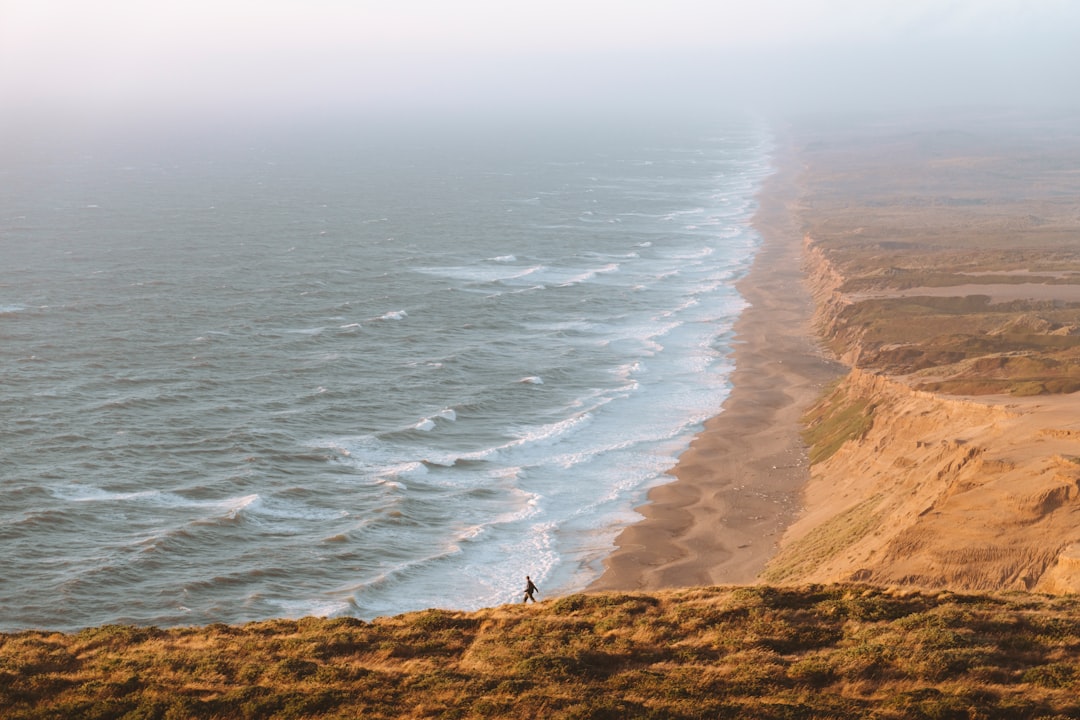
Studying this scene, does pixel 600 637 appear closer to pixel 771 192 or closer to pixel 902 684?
pixel 902 684

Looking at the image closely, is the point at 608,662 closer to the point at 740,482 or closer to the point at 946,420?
the point at 946,420

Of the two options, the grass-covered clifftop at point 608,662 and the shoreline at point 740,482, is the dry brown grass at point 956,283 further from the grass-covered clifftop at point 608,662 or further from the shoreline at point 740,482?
the grass-covered clifftop at point 608,662

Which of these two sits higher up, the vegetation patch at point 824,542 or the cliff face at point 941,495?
the cliff face at point 941,495

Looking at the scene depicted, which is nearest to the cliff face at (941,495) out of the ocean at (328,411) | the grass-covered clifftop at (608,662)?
the grass-covered clifftop at (608,662)

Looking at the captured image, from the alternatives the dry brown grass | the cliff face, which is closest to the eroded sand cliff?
the cliff face

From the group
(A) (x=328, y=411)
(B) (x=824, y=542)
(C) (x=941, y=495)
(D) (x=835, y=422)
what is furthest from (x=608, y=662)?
(A) (x=328, y=411)
